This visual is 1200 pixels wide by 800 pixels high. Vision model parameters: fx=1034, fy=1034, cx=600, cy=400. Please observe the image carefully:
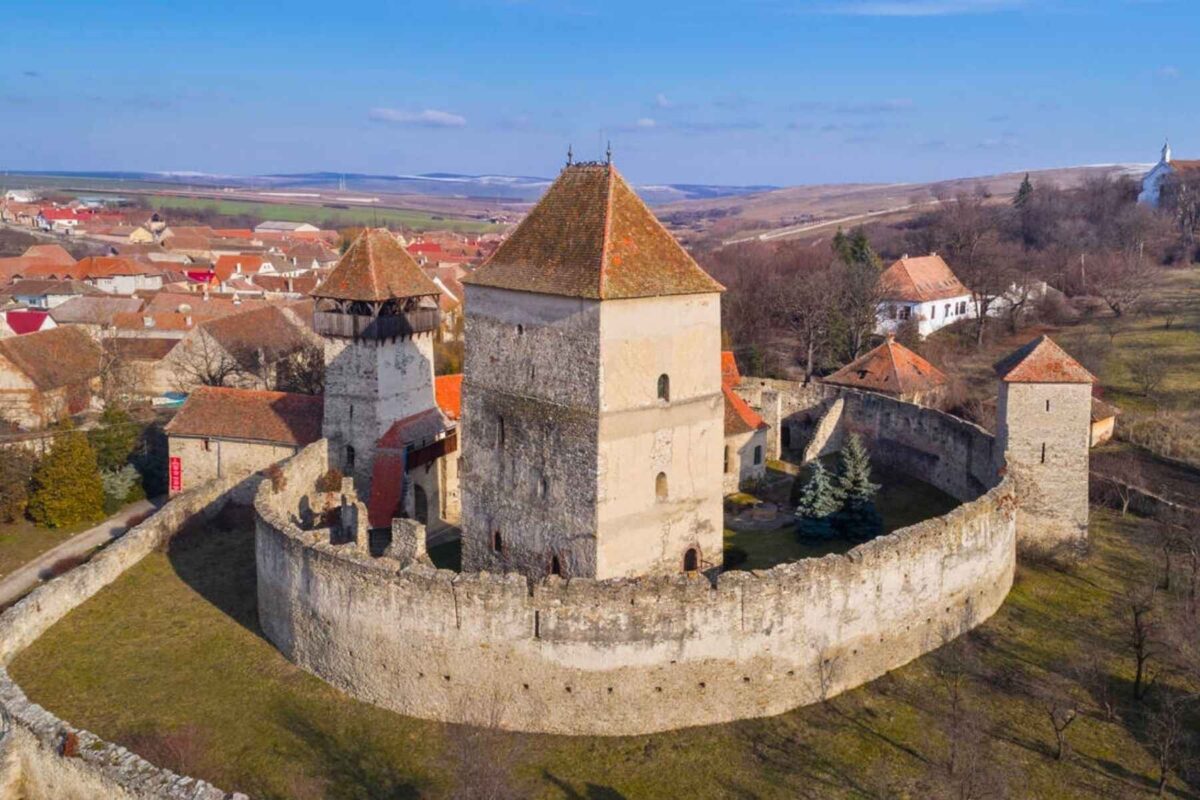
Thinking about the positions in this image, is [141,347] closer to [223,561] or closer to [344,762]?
[223,561]

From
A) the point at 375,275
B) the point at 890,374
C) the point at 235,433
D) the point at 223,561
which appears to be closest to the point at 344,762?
the point at 223,561

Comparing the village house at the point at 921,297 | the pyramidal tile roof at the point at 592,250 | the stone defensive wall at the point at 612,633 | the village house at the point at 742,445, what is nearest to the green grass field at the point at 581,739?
the stone defensive wall at the point at 612,633

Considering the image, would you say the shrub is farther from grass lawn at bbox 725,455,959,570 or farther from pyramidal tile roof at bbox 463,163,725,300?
grass lawn at bbox 725,455,959,570

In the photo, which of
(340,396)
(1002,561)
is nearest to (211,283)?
(340,396)

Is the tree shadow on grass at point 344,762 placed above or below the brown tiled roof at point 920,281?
below

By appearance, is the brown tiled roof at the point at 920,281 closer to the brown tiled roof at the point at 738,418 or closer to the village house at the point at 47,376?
the brown tiled roof at the point at 738,418

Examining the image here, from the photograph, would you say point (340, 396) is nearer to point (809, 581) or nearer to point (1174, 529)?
point (809, 581)
